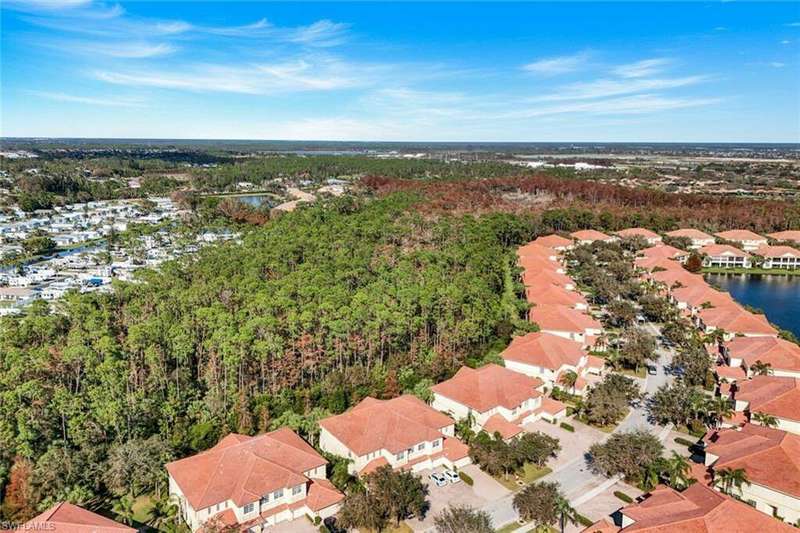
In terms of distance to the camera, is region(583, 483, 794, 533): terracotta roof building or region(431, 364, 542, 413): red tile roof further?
region(431, 364, 542, 413): red tile roof

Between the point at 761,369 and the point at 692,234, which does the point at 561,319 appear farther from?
the point at 692,234

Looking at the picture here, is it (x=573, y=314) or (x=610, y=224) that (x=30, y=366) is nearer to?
(x=573, y=314)

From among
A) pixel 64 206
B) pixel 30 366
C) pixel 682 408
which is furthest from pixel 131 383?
pixel 64 206

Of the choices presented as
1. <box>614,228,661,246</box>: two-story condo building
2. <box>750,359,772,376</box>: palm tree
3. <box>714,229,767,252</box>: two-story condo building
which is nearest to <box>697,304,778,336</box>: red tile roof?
<box>750,359,772,376</box>: palm tree

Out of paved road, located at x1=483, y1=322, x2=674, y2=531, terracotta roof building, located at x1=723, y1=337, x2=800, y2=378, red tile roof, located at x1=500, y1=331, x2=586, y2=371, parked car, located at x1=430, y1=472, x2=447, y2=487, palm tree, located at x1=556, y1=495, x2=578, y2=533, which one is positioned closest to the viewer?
palm tree, located at x1=556, y1=495, x2=578, y2=533

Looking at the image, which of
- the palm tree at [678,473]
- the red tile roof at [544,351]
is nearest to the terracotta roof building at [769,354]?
the red tile roof at [544,351]

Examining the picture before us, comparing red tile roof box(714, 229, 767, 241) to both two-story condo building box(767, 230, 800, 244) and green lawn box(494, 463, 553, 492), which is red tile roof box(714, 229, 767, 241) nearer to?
two-story condo building box(767, 230, 800, 244)

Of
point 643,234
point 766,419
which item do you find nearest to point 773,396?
point 766,419
